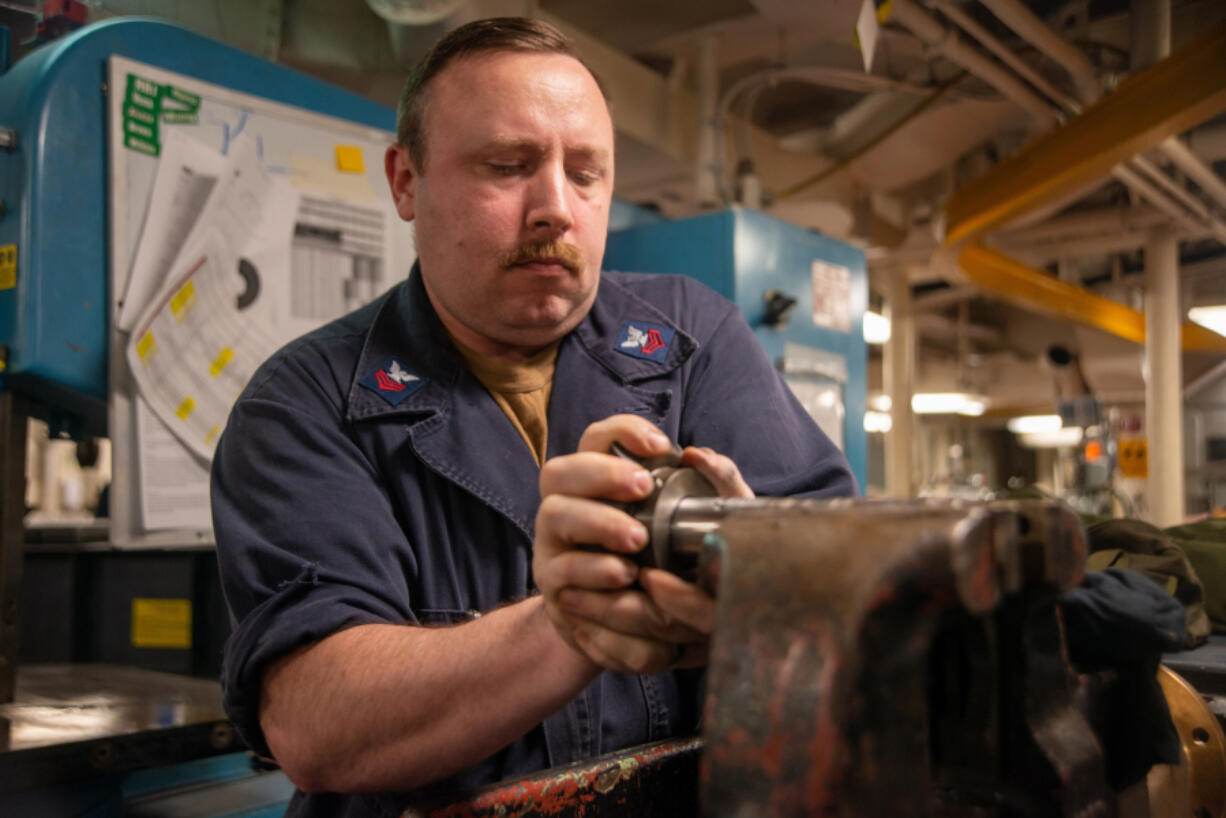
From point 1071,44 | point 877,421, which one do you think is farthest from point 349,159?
point 877,421

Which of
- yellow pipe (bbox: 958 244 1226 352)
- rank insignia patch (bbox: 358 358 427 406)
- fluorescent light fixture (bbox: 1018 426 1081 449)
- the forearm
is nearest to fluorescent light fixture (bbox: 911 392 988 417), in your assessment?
fluorescent light fixture (bbox: 1018 426 1081 449)

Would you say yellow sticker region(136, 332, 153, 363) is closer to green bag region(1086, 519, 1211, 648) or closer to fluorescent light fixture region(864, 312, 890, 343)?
green bag region(1086, 519, 1211, 648)

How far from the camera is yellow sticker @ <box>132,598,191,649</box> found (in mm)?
1779

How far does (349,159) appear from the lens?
193cm

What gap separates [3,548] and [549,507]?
118 cm

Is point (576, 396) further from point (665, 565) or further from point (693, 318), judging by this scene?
point (665, 565)

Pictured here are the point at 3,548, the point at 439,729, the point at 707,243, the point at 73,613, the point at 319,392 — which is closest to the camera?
the point at 439,729

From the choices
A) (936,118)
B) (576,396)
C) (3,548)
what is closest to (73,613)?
(3,548)

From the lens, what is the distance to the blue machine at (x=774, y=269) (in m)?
2.37

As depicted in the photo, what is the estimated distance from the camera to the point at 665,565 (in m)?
0.57

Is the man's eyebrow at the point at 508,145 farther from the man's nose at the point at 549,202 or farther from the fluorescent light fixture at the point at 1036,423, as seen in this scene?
the fluorescent light fixture at the point at 1036,423

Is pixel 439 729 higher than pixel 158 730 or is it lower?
higher

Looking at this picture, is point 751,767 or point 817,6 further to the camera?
point 817,6

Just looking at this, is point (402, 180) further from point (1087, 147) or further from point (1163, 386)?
point (1163, 386)
